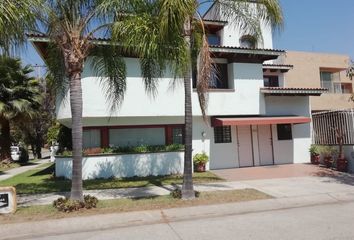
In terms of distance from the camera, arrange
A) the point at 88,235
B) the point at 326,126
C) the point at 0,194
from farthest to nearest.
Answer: the point at 326,126 < the point at 0,194 < the point at 88,235

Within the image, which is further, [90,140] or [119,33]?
[90,140]

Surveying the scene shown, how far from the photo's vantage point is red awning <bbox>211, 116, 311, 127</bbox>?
1875 centimetres

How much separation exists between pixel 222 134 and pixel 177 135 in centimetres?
242

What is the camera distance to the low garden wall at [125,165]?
17.5 metres

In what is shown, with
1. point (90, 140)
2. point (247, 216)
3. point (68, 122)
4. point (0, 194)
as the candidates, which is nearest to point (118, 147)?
point (90, 140)

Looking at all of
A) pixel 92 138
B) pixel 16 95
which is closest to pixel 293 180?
pixel 92 138

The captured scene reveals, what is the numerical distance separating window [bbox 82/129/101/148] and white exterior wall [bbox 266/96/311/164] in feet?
30.8

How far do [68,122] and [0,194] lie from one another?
883cm

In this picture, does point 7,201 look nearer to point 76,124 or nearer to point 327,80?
point 76,124

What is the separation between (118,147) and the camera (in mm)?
18516

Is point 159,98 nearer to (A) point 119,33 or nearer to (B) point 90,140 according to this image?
(B) point 90,140

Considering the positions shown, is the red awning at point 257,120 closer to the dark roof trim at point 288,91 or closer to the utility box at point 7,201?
the dark roof trim at point 288,91

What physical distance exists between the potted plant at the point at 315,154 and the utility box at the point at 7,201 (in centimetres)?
1546

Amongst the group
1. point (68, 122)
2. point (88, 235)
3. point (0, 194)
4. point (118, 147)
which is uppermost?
point (68, 122)
